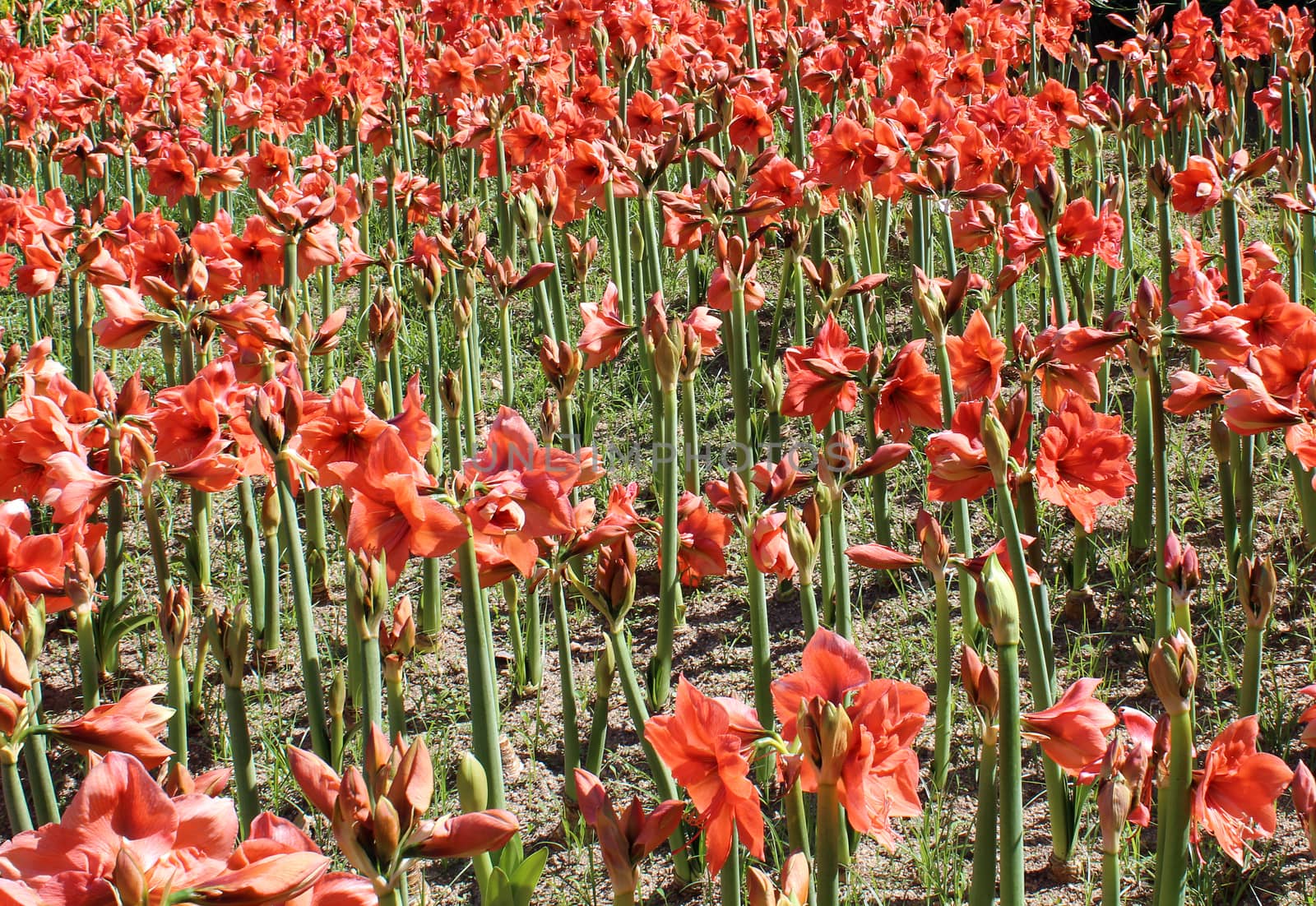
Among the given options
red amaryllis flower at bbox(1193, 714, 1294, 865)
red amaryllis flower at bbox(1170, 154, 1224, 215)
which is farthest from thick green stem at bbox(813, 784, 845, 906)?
red amaryllis flower at bbox(1170, 154, 1224, 215)

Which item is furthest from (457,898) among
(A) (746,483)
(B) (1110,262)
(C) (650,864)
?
(B) (1110,262)

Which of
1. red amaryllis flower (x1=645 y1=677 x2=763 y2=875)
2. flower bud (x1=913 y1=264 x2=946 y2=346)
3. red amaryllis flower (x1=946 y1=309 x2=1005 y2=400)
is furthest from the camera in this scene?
red amaryllis flower (x1=946 y1=309 x2=1005 y2=400)

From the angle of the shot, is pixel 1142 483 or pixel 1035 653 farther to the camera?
pixel 1142 483

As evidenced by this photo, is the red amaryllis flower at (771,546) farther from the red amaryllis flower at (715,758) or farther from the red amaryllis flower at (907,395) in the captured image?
the red amaryllis flower at (715,758)

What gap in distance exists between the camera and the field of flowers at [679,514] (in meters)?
1.35

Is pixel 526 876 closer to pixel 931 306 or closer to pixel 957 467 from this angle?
pixel 957 467

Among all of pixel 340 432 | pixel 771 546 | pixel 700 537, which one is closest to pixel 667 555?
pixel 700 537

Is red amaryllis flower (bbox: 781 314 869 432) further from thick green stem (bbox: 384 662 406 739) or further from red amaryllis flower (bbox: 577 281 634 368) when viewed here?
thick green stem (bbox: 384 662 406 739)

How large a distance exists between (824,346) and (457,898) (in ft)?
3.84

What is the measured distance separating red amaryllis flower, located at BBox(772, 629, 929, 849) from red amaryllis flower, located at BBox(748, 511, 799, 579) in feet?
2.19

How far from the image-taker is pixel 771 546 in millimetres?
2008

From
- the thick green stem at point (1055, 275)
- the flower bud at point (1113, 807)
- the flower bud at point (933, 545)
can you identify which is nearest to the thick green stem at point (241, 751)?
the flower bud at point (933, 545)

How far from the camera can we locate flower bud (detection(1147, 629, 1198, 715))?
1409 millimetres

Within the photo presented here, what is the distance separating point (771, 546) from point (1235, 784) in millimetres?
745
